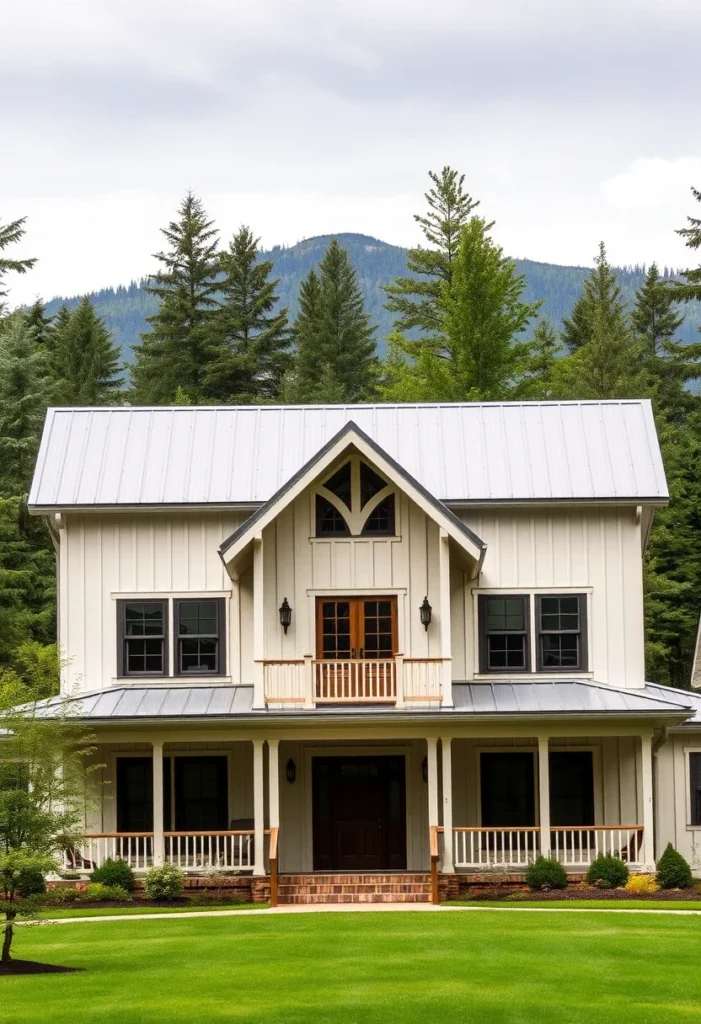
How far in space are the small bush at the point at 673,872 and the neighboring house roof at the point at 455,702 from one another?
7.91ft

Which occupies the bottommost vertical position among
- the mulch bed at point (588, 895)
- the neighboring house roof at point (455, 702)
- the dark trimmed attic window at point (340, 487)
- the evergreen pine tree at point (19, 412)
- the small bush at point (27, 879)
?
the mulch bed at point (588, 895)

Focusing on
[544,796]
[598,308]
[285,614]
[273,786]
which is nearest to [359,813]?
[273,786]

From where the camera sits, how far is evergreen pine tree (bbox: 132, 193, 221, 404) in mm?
67625

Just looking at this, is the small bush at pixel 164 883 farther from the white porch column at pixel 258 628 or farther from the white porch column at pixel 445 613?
the white porch column at pixel 445 613

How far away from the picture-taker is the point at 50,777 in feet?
64.9

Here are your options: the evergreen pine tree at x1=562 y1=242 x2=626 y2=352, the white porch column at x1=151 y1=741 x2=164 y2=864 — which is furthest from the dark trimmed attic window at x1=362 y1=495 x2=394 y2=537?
the evergreen pine tree at x1=562 y1=242 x2=626 y2=352

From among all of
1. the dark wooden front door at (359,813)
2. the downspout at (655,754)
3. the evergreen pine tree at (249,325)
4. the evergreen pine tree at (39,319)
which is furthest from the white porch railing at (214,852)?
the evergreen pine tree at (39,319)

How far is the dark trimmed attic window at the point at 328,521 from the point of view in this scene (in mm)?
29938

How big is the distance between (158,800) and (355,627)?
4792 mm

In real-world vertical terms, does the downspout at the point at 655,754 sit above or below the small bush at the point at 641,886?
above

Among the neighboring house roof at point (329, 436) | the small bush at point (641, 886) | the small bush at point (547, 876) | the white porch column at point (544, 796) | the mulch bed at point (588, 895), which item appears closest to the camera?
the mulch bed at point (588, 895)

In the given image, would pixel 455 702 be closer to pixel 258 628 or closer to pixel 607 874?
pixel 258 628

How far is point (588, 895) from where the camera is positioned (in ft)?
86.6

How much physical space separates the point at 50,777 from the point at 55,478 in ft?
41.2
